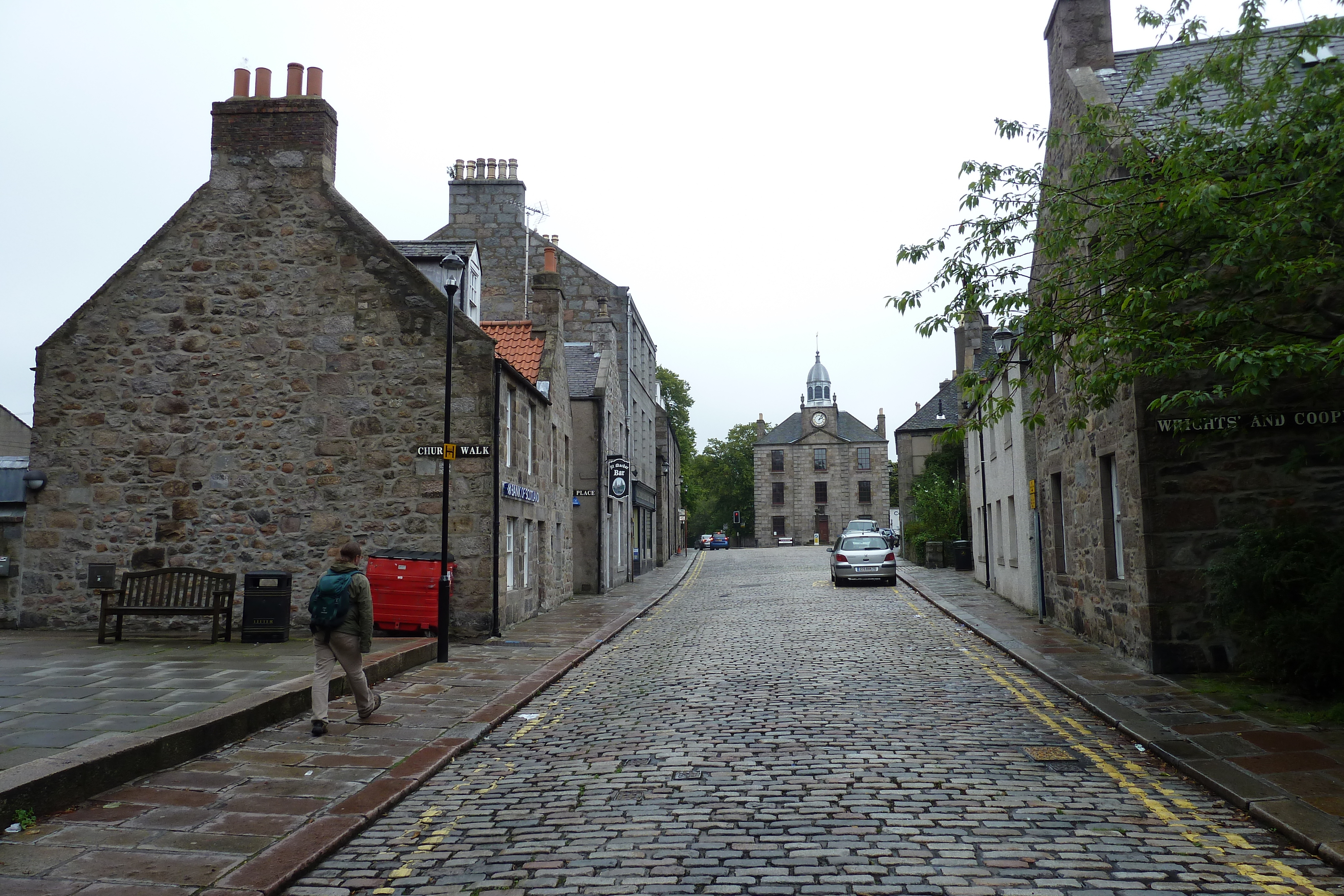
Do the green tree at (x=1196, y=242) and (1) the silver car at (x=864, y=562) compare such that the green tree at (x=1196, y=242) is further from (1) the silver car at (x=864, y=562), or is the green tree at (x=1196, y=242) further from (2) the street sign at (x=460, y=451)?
(1) the silver car at (x=864, y=562)

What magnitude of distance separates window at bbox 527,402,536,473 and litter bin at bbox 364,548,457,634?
4.32 metres

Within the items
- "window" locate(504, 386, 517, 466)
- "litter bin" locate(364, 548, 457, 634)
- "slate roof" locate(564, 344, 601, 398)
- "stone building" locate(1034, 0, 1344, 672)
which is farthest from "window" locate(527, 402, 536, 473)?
"stone building" locate(1034, 0, 1344, 672)

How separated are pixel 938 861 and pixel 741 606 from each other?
56.1 feet

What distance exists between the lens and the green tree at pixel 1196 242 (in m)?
7.68

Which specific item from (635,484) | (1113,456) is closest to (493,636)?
(1113,456)

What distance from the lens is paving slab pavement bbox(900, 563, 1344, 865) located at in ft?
19.5

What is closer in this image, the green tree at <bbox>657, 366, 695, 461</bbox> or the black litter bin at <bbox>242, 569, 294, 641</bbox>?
the black litter bin at <bbox>242, 569, 294, 641</bbox>

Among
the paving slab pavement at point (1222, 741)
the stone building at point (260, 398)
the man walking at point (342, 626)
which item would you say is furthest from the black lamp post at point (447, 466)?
the paving slab pavement at point (1222, 741)

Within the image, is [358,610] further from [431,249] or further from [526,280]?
[526,280]

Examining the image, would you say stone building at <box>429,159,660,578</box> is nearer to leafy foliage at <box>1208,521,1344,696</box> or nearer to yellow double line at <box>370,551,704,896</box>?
yellow double line at <box>370,551,704,896</box>

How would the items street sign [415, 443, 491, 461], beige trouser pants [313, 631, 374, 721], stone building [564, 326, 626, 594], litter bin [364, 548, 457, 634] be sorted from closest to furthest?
beige trouser pants [313, 631, 374, 721]
litter bin [364, 548, 457, 634]
street sign [415, 443, 491, 461]
stone building [564, 326, 626, 594]

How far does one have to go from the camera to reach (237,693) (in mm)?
9453

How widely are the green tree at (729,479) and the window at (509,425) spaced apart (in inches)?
3145

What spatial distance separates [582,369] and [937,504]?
16.1m
